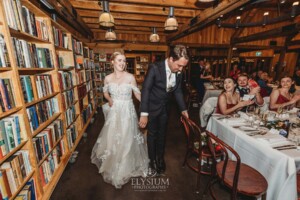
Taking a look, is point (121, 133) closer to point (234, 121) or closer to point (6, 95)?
point (6, 95)

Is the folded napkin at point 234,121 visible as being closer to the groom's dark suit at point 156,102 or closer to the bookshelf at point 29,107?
the groom's dark suit at point 156,102

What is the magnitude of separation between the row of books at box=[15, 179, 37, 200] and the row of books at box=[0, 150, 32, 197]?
120mm

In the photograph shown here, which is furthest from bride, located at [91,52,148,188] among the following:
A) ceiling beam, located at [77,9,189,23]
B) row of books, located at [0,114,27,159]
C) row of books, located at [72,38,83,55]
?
ceiling beam, located at [77,9,189,23]

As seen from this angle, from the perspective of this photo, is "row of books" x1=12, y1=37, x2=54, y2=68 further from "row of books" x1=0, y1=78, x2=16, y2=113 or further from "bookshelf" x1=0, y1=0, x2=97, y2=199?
"row of books" x1=0, y1=78, x2=16, y2=113

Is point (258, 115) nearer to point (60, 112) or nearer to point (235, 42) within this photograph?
point (60, 112)

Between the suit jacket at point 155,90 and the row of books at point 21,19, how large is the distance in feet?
4.26

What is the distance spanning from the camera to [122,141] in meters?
2.21

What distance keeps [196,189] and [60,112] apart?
2131 millimetres

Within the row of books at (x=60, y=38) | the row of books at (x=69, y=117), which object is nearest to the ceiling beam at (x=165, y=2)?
the row of books at (x=60, y=38)

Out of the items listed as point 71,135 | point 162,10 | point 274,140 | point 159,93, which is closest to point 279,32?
point 162,10

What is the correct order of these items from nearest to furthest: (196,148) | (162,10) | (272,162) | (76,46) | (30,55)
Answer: (272,162) < (30,55) < (196,148) < (76,46) < (162,10)

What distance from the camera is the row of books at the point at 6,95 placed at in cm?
123

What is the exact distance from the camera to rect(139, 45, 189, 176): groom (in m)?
1.72

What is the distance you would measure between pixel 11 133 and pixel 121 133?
121 cm
